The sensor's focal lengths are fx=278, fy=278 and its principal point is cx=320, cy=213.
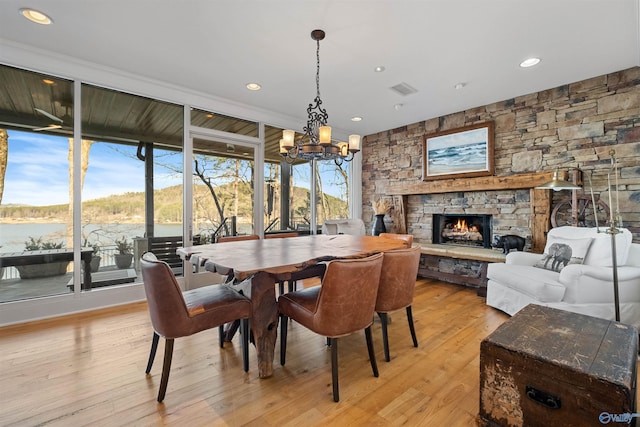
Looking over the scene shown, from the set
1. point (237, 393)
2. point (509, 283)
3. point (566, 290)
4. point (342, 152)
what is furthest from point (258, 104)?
point (566, 290)

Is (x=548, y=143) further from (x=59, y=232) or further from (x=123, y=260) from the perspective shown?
(x=59, y=232)

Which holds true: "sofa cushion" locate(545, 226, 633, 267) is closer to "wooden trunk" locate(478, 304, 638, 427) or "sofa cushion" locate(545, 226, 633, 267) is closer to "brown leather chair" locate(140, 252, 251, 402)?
"wooden trunk" locate(478, 304, 638, 427)

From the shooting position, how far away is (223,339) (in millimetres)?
2439

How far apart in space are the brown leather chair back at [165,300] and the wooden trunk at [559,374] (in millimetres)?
1754

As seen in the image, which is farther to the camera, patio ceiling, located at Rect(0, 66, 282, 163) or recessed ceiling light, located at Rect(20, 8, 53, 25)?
patio ceiling, located at Rect(0, 66, 282, 163)

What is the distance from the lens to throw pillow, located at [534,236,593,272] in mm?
2902

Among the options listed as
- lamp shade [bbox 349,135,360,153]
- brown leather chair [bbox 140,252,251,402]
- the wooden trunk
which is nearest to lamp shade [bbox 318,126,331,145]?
lamp shade [bbox 349,135,360,153]

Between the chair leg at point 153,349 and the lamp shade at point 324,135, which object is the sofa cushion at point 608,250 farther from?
the chair leg at point 153,349

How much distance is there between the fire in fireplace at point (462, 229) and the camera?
4.41m

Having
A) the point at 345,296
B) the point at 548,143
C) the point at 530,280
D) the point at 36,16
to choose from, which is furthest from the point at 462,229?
the point at 36,16

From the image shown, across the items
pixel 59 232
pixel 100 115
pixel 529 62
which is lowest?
pixel 59 232

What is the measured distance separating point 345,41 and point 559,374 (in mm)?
2869

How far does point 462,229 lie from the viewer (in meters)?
4.75

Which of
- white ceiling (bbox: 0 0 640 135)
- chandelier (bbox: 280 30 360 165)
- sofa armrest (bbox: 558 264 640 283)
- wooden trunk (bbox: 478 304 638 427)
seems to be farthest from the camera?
chandelier (bbox: 280 30 360 165)
